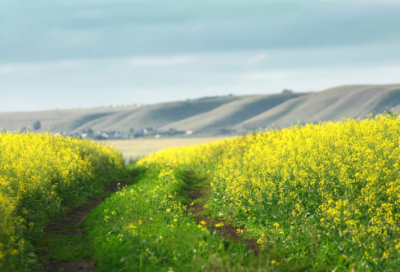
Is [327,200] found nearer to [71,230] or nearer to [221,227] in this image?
[221,227]

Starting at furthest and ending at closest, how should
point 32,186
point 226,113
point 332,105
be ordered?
point 226,113 → point 332,105 → point 32,186

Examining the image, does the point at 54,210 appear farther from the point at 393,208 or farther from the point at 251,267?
the point at 393,208

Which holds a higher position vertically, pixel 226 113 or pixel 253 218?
pixel 226 113

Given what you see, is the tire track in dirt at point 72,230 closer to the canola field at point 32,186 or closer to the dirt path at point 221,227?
the canola field at point 32,186

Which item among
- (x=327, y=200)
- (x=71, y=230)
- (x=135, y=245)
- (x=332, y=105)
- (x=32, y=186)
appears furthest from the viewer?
(x=332, y=105)

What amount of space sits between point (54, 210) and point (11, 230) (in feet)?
17.2

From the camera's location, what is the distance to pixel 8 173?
13.6 m

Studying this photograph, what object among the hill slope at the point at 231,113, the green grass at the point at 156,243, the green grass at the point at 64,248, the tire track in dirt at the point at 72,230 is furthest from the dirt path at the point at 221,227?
the hill slope at the point at 231,113

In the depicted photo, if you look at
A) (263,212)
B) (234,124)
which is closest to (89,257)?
(263,212)

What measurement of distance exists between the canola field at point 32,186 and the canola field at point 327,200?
5.51 metres

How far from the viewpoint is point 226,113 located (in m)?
157

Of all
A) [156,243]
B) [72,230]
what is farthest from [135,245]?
[72,230]

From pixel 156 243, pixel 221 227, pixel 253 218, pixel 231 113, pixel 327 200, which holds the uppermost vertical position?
pixel 231 113

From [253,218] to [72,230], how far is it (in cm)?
556
